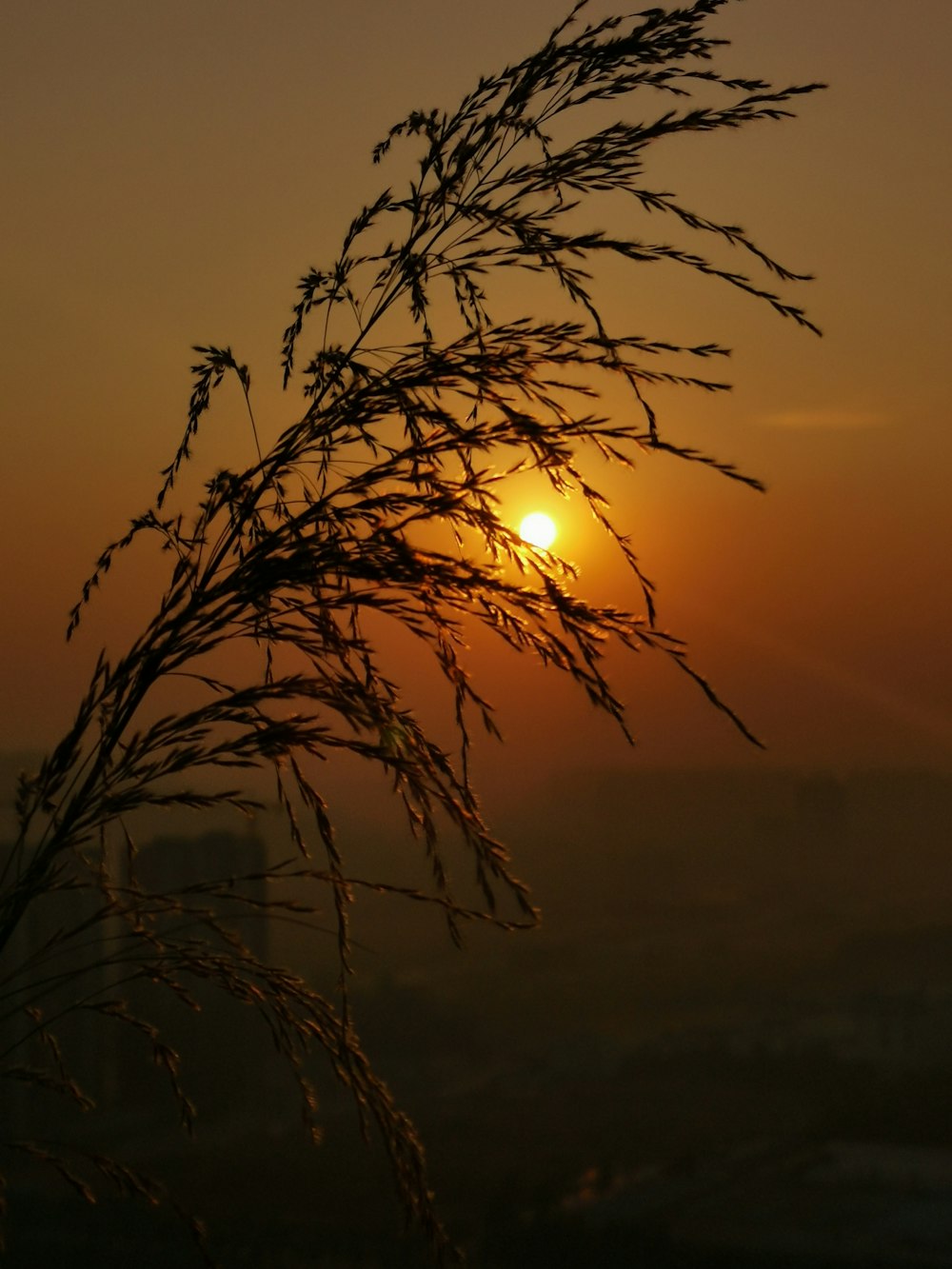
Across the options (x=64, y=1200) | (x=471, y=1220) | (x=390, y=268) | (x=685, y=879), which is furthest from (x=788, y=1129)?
(x=390, y=268)

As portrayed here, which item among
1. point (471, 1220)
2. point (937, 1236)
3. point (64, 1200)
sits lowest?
point (937, 1236)

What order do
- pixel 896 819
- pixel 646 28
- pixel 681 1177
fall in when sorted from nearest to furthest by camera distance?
1. pixel 646 28
2. pixel 681 1177
3. pixel 896 819

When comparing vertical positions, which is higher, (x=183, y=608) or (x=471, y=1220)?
(x=183, y=608)

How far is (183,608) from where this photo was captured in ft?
5.47

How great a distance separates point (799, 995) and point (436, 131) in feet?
360

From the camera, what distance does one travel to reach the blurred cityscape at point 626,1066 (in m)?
72.2

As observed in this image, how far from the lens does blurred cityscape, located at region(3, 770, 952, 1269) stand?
7219 centimetres

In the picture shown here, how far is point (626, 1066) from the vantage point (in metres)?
96.7

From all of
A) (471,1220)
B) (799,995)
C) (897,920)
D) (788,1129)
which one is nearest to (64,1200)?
(471,1220)

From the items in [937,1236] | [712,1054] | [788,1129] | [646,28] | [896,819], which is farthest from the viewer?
[896,819]

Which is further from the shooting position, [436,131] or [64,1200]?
[64,1200]

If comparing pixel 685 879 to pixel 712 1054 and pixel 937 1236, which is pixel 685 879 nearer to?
pixel 712 1054

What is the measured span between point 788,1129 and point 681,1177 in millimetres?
10507

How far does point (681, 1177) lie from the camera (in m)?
80.4
